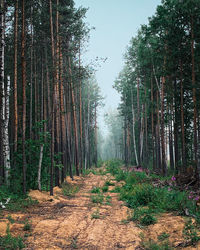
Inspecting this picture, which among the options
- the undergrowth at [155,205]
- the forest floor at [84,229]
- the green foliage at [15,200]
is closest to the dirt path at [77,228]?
the forest floor at [84,229]

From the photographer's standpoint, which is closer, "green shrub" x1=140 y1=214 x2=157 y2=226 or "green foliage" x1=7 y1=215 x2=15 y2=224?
"green foliage" x1=7 y1=215 x2=15 y2=224

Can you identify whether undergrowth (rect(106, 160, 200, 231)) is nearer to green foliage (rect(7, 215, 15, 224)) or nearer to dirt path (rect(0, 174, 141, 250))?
dirt path (rect(0, 174, 141, 250))

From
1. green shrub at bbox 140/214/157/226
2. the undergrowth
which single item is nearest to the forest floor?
green shrub at bbox 140/214/157/226

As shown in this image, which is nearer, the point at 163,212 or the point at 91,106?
the point at 163,212

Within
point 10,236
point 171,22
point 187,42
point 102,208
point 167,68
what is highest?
point 171,22

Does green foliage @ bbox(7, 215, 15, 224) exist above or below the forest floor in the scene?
→ above

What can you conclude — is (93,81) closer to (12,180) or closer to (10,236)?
(12,180)

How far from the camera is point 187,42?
13492 millimetres

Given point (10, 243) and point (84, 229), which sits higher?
point (10, 243)

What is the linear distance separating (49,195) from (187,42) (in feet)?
40.2

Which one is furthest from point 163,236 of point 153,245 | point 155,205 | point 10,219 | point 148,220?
point 10,219

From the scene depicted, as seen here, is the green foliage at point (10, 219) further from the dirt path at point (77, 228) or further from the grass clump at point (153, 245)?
the grass clump at point (153, 245)

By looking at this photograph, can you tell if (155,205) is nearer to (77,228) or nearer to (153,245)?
(77,228)

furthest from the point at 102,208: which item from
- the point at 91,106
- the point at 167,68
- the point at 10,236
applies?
the point at 91,106
